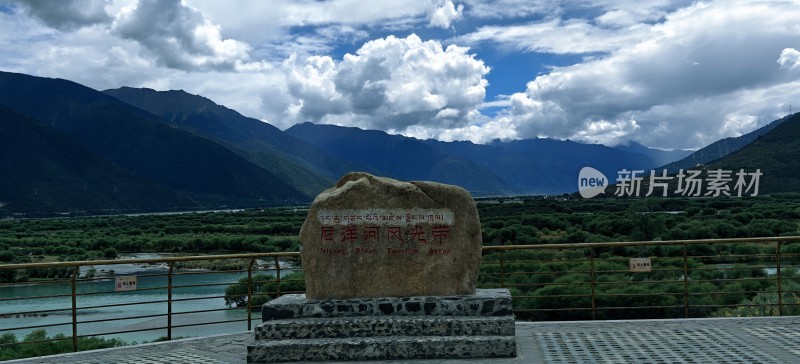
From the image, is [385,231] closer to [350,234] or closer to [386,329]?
[350,234]

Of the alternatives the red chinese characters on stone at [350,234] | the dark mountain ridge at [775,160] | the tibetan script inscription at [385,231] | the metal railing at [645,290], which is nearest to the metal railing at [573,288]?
the metal railing at [645,290]

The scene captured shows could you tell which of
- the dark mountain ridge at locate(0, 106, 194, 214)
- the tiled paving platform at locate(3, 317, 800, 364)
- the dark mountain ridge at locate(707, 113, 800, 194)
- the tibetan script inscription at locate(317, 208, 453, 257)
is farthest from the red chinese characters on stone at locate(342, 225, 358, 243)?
the dark mountain ridge at locate(0, 106, 194, 214)

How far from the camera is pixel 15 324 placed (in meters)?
25.1

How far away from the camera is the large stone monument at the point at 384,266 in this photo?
8.34m

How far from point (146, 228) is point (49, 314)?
136ft

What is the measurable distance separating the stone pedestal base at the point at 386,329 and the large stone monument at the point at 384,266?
0.04 feet

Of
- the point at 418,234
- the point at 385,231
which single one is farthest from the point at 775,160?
the point at 385,231

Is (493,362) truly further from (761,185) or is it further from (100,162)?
(100,162)

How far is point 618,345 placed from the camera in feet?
27.3

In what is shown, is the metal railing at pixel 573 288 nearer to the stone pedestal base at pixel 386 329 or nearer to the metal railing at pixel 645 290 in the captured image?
the metal railing at pixel 645 290

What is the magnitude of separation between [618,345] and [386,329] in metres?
2.92

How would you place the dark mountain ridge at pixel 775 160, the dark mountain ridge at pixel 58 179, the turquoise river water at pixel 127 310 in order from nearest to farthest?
the turquoise river water at pixel 127 310
the dark mountain ridge at pixel 775 160
the dark mountain ridge at pixel 58 179

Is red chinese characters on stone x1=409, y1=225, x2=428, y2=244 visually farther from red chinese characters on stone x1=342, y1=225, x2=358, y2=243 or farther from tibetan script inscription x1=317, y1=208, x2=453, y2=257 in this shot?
red chinese characters on stone x1=342, y1=225, x2=358, y2=243

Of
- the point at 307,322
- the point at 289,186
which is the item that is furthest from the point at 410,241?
the point at 289,186
